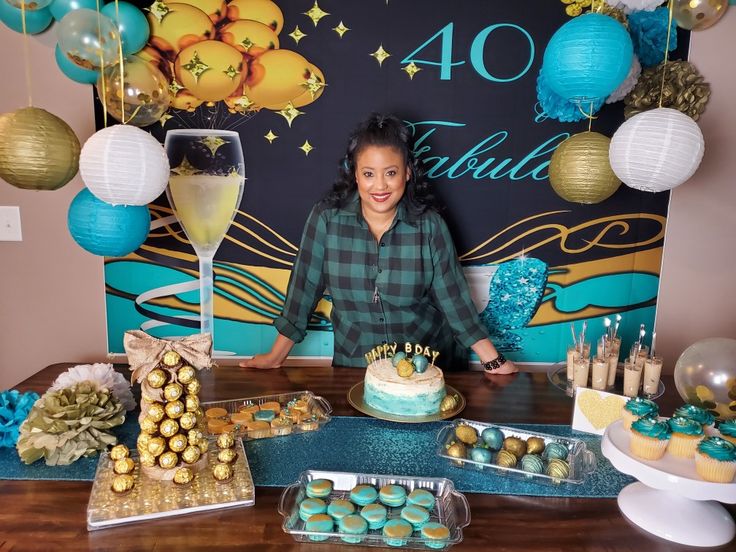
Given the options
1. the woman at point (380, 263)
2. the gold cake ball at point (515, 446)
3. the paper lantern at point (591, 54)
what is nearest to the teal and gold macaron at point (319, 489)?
the gold cake ball at point (515, 446)

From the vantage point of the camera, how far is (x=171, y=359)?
4.22 feet

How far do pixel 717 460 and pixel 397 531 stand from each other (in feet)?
1.94

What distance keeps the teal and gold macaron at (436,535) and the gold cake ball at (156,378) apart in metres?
0.60

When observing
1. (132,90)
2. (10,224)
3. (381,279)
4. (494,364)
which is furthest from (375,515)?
(10,224)

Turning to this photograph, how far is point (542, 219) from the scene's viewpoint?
8.20ft

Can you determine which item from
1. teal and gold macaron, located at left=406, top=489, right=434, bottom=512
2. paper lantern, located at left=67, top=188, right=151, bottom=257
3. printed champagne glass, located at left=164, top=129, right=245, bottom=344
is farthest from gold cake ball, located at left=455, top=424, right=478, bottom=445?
printed champagne glass, located at left=164, top=129, right=245, bottom=344

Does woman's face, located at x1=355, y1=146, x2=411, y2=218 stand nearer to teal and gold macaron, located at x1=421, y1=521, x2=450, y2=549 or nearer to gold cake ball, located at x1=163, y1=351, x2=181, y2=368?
gold cake ball, located at x1=163, y1=351, x2=181, y2=368

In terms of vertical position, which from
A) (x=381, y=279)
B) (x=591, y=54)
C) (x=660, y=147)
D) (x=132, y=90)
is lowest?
(x=381, y=279)

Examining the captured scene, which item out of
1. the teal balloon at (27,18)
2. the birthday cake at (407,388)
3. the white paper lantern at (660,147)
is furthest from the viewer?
the teal balloon at (27,18)

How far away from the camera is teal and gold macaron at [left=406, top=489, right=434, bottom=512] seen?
1.21m

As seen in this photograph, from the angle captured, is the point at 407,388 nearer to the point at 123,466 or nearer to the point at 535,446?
the point at 535,446

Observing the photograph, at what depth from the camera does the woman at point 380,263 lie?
2129 millimetres

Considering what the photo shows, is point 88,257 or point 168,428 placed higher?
point 88,257

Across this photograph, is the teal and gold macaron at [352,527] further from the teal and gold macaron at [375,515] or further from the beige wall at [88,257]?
the beige wall at [88,257]
